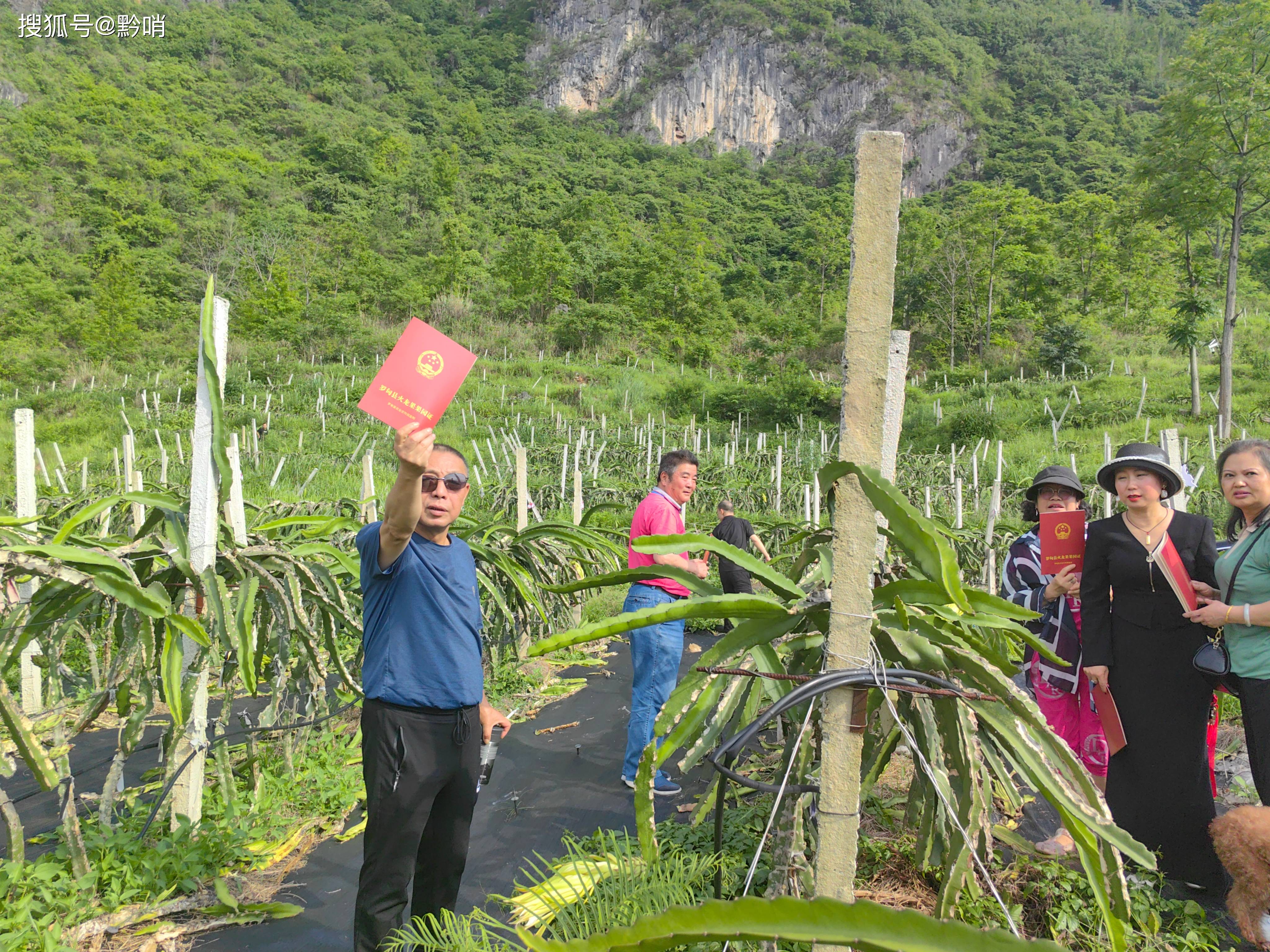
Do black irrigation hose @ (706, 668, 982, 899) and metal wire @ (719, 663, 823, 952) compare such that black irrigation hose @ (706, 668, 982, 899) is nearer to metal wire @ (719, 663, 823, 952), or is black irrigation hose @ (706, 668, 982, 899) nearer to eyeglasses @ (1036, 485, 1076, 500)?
metal wire @ (719, 663, 823, 952)

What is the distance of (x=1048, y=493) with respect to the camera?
3.05 metres

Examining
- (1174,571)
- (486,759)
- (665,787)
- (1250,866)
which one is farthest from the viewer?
(665,787)

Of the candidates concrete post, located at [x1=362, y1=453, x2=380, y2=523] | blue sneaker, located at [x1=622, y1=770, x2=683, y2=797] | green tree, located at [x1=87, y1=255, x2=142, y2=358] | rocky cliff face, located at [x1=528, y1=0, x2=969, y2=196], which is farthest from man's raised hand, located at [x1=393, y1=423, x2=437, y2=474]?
rocky cliff face, located at [x1=528, y1=0, x2=969, y2=196]

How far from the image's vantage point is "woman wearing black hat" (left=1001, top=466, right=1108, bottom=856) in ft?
9.44

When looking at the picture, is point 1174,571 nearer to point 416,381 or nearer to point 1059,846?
point 1059,846

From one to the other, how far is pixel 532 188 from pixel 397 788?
170 ft

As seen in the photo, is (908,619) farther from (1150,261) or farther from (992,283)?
(1150,261)

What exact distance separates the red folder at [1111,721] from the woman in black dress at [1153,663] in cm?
2

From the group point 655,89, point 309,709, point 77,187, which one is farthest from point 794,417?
point 655,89

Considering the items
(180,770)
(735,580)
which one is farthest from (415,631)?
(735,580)

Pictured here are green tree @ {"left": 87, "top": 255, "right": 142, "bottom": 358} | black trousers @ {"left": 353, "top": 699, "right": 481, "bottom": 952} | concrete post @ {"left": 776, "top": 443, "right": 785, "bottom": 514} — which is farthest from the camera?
green tree @ {"left": 87, "top": 255, "right": 142, "bottom": 358}

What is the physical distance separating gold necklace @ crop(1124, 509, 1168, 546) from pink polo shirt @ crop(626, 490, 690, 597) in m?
1.76

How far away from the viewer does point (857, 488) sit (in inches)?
44.2

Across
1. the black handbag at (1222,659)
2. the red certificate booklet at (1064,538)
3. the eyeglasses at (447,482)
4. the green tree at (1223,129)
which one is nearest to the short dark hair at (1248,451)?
the black handbag at (1222,659)
